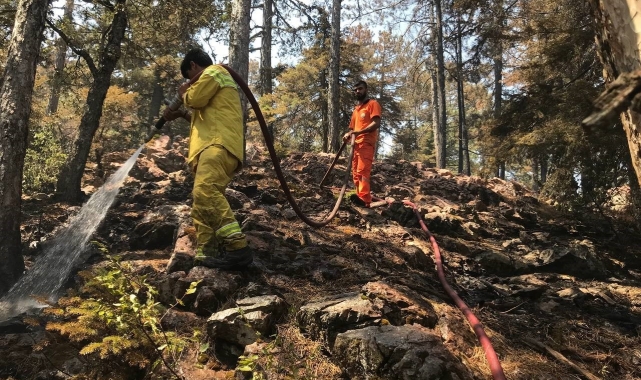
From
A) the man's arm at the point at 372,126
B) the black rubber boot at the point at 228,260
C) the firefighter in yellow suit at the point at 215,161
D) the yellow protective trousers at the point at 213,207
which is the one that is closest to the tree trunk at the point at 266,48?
the man's arm at the point at 372,126

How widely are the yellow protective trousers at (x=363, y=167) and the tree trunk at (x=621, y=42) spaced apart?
16.0ft

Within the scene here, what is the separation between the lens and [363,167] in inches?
264

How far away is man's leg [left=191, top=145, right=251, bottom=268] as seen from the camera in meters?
3.59

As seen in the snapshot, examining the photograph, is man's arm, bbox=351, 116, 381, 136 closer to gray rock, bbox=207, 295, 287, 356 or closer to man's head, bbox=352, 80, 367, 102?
man's head, bbox=352, 80, 367, 102

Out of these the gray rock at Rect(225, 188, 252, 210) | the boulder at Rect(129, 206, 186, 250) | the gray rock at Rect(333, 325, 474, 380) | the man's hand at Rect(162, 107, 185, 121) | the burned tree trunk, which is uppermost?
the man's hand at Rect(162, 107, 185, 121)

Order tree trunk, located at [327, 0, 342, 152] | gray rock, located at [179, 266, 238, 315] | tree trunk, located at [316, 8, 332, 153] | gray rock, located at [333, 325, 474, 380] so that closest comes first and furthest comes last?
gray rock, located at [333, 325, 474, 380], gray rock, located at [179, 266, 238, 315], tree trunk, located at [327, 0, 342, 152], tree trunk, located at [316, 8, 332, 153]

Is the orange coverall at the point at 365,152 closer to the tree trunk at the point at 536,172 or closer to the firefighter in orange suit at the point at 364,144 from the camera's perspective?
the firefighter in orange suit at the point at 364,144

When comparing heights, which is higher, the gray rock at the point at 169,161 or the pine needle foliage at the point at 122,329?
the gray rock at the point at 169,161

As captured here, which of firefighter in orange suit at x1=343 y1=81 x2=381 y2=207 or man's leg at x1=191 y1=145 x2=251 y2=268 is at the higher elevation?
firefighter in orange suit at x1=343 y1=81 x2=381 y2=207

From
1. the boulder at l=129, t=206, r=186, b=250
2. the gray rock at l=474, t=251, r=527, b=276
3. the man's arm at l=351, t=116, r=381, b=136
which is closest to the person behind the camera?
the gray rock at l=474, t=251, r=527, b=276

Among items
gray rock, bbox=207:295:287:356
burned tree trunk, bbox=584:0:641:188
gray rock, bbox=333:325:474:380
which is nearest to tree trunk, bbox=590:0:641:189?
burned tree trunk, bbox=584:0:641:188

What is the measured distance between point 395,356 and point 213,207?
6.93 ft

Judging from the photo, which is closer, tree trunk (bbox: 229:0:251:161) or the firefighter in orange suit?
the firefighter in orange suit

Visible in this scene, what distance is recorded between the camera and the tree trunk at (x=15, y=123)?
5.25m
